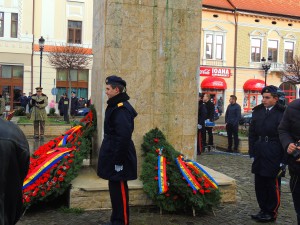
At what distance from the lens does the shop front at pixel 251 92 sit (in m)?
36.2

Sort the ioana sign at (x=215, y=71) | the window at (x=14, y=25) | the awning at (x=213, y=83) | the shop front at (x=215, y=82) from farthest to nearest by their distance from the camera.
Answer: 1. the ioana sign at (x=215, y=71)
2. the shop front at (x=215, y=82)
3. the awning at (x=213, y=83)
4. the window at (x=14, y=25)

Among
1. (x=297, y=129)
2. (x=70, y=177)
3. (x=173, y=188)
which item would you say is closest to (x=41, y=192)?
(x=70, y=177)

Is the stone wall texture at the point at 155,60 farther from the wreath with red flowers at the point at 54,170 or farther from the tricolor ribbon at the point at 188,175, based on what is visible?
the tricolor ribbon at the point at 188,175

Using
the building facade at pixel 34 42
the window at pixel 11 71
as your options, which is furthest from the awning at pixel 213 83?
the window at pixel 11 71

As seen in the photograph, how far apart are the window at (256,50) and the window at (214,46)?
3.42 meters

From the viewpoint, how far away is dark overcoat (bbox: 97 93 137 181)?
4293 mm

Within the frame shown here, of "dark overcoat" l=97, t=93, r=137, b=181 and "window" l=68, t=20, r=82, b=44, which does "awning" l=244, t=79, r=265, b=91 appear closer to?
"window" l=68, t=20, r=82, b=44

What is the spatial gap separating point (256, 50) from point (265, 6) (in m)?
4.71

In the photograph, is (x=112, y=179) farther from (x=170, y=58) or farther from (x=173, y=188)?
(x=170, y=58)

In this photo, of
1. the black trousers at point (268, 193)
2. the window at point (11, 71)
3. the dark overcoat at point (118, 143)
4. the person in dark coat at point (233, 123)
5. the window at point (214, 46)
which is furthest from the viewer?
the window at point (214, 46)

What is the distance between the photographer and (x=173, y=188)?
17.5 ft

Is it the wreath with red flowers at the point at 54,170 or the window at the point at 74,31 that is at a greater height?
the window at the point at 74,31

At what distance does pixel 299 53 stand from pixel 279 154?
36795 millimetres

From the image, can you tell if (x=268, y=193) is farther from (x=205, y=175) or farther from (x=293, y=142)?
(x=293, y=142)
